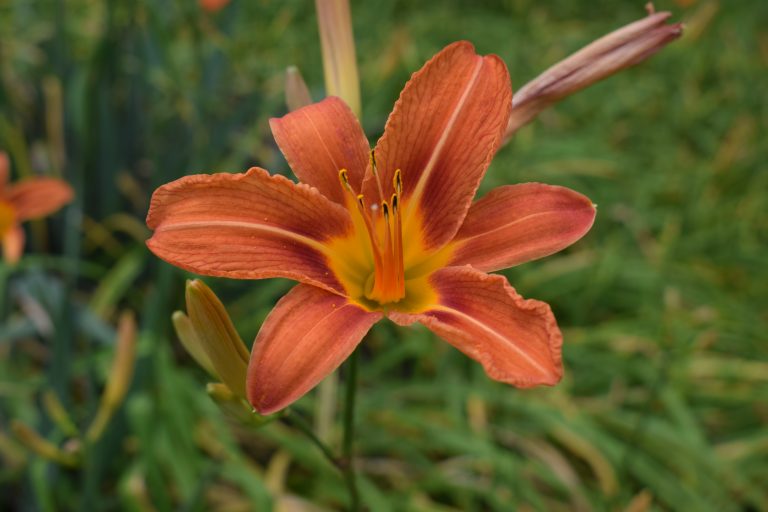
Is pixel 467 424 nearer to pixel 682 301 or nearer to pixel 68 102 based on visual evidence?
pixel 682 301

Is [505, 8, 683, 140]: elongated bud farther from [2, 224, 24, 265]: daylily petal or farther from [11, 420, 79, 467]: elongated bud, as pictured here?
[2, 224, 24, 265]: daylily petal


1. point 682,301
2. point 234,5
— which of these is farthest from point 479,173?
point 234,5

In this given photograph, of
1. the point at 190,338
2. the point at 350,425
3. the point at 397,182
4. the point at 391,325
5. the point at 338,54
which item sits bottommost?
the point at 391,325

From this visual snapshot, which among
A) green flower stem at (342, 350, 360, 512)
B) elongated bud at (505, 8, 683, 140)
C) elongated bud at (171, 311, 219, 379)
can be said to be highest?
elongated bud at (505, 8, 683, 140)

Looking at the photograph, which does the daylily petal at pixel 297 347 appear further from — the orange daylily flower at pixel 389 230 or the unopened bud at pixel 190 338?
the unopened bud at pixel 190 338

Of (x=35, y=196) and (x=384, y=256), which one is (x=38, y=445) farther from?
(x=35, y=196)

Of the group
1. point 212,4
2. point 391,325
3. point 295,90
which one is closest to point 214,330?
point 295,90

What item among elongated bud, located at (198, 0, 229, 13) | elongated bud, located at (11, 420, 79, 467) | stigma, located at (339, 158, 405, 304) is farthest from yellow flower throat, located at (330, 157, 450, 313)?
elongated bud, located at (198, 0, 229, 13)
